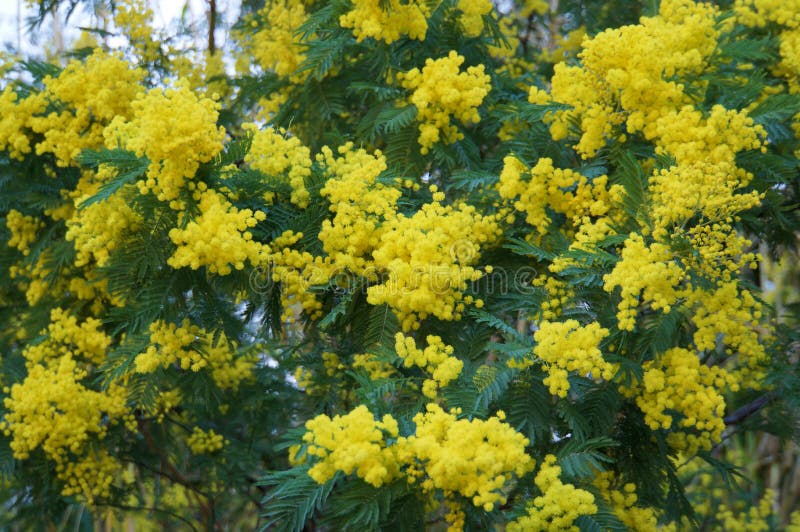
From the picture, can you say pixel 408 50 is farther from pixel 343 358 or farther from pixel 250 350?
pixel 250 350

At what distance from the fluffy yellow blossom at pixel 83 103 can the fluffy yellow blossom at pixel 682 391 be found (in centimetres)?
344

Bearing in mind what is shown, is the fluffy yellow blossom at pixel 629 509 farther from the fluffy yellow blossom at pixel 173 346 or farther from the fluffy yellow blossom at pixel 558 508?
the fluffy yellow blossom at pixel 173 346

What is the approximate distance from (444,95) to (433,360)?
1.66m

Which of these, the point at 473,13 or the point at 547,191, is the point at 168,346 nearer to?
the point at 547,191

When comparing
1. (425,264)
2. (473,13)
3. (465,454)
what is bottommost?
(465,454)

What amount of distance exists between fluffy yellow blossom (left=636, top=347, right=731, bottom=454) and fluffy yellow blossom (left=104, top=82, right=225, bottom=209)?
2.25 m

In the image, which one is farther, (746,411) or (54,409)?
(746,411)

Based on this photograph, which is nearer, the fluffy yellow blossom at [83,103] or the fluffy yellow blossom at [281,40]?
the fluffy yellow blossom at [83,103]

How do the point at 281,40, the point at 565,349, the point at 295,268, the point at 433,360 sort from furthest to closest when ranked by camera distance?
the point at 281,40 < the point at 295,268 < the point at 433,360 < the point at 565,349

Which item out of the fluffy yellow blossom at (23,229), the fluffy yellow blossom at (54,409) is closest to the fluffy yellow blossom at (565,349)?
the fluffy yellow blossom at (54,409)

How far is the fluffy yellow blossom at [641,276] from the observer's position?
3.51 metres

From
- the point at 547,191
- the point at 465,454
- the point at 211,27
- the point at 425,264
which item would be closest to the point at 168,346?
the point at 425,264

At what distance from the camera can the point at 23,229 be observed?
18.3ft

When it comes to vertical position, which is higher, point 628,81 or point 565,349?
point 628,81
